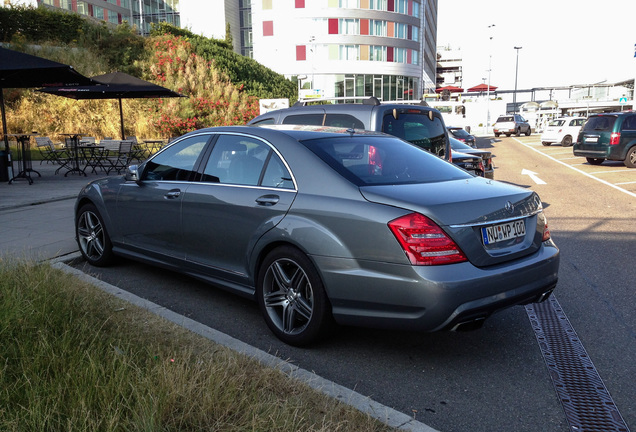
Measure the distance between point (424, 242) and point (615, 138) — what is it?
1770cm

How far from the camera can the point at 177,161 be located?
5.21 metres

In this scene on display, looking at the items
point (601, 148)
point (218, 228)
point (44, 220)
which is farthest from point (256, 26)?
point (218, 228)

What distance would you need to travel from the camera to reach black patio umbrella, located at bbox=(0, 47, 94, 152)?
11312mm

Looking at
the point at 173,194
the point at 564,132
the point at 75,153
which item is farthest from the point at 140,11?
the point at 173,194

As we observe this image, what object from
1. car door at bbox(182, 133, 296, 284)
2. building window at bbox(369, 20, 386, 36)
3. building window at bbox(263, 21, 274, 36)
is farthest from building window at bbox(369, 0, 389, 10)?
car door at bbox(182, 133, 296, 284)

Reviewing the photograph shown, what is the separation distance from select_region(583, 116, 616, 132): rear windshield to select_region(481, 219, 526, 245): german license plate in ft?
55.9

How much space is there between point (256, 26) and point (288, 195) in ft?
222

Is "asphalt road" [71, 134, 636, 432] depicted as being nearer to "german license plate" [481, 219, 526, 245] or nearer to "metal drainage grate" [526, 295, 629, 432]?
"metal drainage grate" [526, 295, 629, 432]

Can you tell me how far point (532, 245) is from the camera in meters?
3.89

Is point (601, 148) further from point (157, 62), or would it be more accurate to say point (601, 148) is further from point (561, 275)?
point (157, 62)

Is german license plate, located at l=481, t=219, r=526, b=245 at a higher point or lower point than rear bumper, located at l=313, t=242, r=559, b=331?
higher

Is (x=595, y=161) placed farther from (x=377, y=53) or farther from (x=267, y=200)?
(x=377, y=53)

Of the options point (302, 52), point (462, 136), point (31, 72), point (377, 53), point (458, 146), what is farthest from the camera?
point (377, 53)

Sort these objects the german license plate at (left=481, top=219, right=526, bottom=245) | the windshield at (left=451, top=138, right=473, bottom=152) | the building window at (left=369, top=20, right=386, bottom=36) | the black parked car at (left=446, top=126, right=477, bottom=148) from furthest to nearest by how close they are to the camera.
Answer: the building window at (left=369, top=20, right=386, bottom=36) → the black parked car at (left=446, top=126, right=477, bottom=148) → the windshield at (left=451, top=138, right=473, bottom=152) → the german license plate at (left=481, top=219, right=526, bottom=245)
